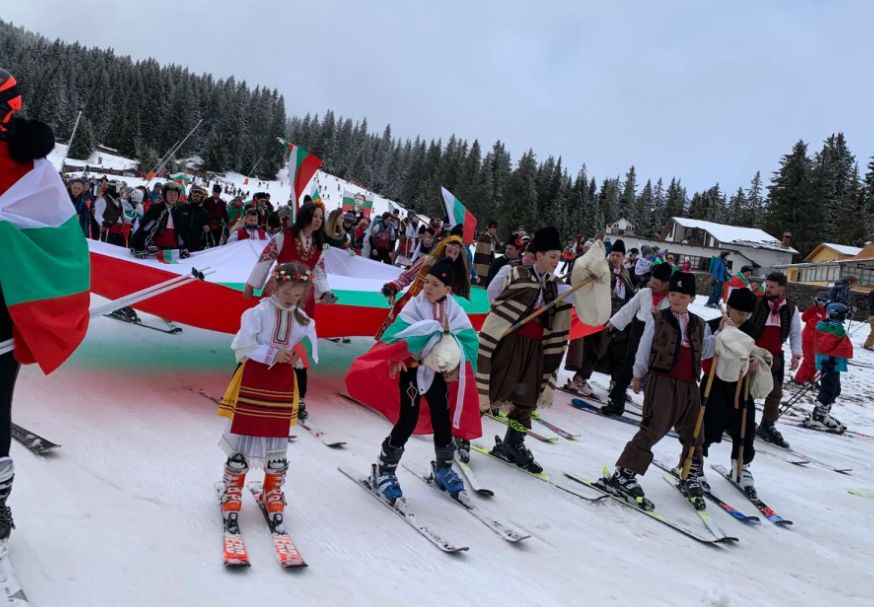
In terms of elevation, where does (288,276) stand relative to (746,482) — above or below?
above

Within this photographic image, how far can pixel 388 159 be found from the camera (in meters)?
128

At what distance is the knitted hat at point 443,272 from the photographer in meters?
4.28

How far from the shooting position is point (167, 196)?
26.2ft

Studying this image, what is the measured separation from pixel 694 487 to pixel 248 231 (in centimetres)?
678

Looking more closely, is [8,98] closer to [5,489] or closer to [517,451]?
[5,489]

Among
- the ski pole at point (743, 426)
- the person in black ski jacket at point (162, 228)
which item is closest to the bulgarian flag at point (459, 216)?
the ski pole at point (743, 426)

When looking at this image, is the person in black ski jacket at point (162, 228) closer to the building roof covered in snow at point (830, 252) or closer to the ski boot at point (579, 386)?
the ski boot at point (579, 386)

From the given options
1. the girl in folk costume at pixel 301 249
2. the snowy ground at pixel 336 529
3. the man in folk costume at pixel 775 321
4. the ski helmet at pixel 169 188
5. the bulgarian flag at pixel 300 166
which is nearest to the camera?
the snowy ground at pixel 336 529

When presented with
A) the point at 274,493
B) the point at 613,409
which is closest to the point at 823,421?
the point at 613,409

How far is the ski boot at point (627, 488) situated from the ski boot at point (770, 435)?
12.8 feet

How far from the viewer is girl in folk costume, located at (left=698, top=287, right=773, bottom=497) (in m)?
5.39

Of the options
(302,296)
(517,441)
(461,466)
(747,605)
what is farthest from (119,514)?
(747,605)

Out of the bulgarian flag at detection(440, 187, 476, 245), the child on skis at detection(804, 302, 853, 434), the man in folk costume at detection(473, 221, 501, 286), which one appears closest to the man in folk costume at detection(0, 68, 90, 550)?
the bulgarian flag at detection(440, 187, 476, 245)

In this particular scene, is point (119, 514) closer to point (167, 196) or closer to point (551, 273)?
point (551, 273)
